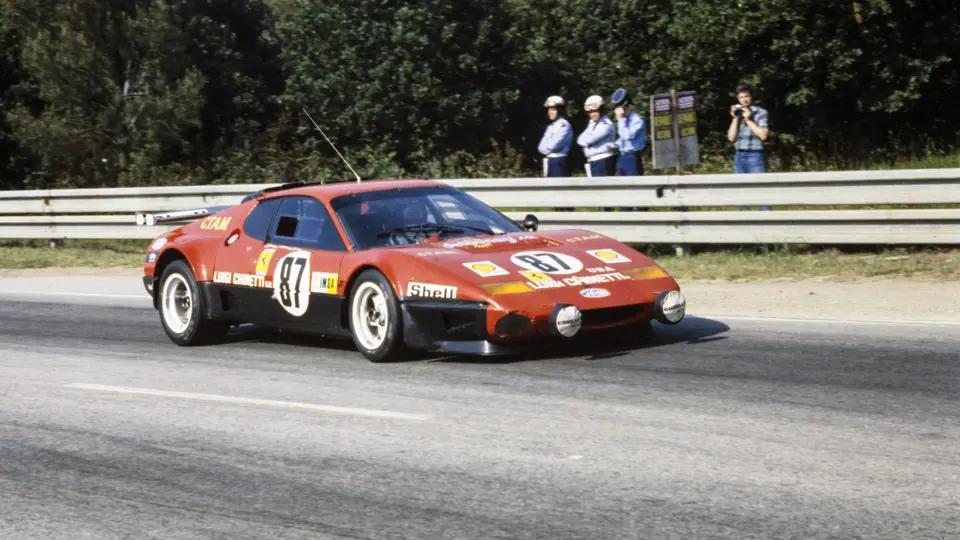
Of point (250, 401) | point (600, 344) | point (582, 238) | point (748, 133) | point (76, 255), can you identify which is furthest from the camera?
point (76, 255)

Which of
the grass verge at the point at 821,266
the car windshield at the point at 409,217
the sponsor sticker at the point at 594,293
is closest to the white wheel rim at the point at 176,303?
the car windshield at the point at 409,217

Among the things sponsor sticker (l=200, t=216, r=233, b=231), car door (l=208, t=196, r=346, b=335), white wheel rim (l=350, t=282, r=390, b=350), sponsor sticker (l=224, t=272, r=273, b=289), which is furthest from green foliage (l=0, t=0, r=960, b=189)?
white wheel rim (l=350, t=282, r=390, b=350)

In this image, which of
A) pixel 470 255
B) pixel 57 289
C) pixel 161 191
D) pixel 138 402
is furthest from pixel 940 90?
pixel 138 402

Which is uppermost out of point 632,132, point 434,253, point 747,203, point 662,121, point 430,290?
point 662,121

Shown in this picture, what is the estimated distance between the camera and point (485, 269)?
901 centimetres

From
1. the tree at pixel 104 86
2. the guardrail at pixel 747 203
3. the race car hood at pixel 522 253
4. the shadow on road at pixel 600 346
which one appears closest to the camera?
the race car hood at pixel 522 253

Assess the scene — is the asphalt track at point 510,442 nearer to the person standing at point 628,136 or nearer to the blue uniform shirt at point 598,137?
the person standing at point 628,136

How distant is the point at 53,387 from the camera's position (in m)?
9.23

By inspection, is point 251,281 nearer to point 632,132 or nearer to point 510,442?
point 510,442

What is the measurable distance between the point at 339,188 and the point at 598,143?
669 cm

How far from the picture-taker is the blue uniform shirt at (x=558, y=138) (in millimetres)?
16656

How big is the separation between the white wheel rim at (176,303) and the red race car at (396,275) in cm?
1

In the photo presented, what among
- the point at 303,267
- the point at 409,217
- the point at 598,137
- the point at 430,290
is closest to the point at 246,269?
the point at 303,267

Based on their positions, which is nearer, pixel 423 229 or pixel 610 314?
pixel 610 314
